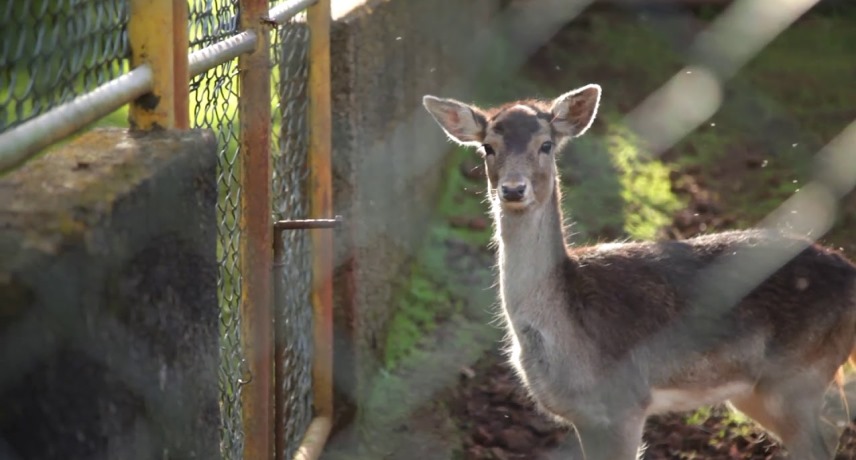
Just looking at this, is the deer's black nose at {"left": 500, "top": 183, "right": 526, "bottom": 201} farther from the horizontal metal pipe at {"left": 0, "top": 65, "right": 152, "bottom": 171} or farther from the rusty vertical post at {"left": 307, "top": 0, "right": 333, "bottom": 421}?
the horizontal metal pipe at {"left": 0, "top": 65, "right": 152, "bottom": 171}

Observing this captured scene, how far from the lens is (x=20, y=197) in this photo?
7.09 ft

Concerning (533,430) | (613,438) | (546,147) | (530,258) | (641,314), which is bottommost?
(533,430)

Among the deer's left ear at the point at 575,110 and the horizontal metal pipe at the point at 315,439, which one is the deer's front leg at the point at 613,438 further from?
the deer's left ear at the point at 575,110

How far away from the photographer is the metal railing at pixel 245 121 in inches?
99.7

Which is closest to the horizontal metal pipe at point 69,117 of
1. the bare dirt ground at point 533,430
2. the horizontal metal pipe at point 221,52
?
the horizontal metal pipe at point 221,52

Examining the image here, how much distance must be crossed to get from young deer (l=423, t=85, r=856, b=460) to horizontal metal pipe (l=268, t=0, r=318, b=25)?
975 mm

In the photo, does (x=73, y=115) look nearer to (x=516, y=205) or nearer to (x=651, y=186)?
(x=516, y=205)

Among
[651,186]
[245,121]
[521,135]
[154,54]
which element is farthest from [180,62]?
[651,186]

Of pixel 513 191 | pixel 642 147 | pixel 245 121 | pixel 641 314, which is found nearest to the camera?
pixel 245 121

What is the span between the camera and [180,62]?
2.97 meters

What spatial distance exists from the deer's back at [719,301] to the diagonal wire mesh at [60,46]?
2786 mm

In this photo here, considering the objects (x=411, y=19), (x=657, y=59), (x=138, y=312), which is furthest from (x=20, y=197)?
(x=657, y=59)

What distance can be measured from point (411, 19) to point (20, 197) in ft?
16.3

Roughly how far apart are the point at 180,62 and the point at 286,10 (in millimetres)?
1471
